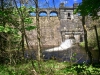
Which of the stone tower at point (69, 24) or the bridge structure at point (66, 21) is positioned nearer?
the stone tower at point (69, 24)

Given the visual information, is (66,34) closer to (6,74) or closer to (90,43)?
(90,43)

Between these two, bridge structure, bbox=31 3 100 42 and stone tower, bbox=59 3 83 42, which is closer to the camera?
stone tower, bbox=59 3 83 42

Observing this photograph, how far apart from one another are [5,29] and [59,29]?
157 ft

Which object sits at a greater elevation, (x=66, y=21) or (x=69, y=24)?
(x=66, y=21)

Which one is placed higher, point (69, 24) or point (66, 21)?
point (66, 21)

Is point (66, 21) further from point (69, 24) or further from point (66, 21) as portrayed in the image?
point (69, 24)

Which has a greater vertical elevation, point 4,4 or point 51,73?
point 4,4

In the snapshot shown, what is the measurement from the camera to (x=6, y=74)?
30.6 feet

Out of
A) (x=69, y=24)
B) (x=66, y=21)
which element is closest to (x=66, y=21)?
(x=66, y=21)

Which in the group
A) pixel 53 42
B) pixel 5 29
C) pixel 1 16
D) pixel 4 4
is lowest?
Result: pixel 53 42

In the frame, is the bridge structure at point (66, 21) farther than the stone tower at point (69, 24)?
Yes

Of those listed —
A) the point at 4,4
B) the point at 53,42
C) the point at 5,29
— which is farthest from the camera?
the point at 53,42

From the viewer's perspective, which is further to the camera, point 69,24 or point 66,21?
point 66,21

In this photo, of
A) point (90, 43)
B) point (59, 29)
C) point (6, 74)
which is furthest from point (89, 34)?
point (6, 74)
